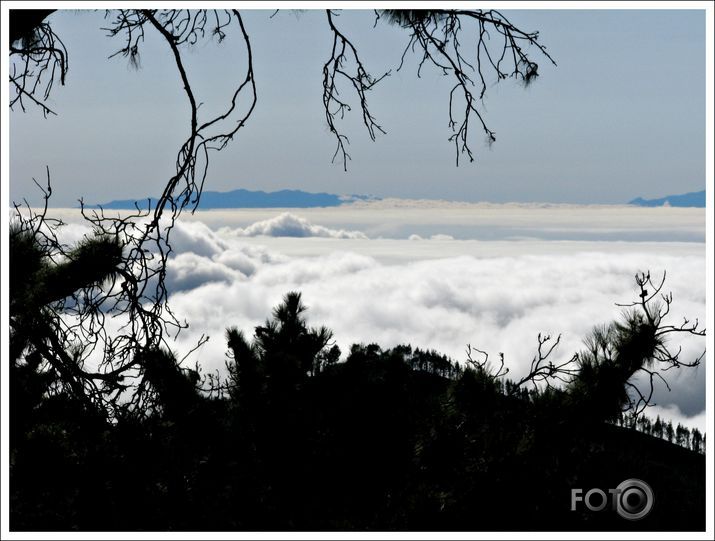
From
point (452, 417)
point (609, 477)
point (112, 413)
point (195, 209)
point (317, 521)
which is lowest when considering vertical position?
point (317, 521)

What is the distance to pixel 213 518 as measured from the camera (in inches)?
199

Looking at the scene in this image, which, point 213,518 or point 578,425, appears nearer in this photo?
point 578,425

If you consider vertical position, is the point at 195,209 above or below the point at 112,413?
above

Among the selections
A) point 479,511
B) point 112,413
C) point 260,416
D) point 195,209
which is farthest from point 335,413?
point 195,209

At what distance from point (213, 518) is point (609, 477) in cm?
270

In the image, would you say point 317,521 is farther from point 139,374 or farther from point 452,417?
point 139,374

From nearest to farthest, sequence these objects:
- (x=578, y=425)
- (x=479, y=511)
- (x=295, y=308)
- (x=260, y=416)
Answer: (x=578, y=425)
(x=479, y=511)
(x=260, y=416)
(x=295, y=308)

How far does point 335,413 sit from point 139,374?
2.75 metres

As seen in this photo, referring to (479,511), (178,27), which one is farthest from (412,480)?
(178,27)

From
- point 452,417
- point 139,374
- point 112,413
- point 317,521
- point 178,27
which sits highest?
point 178,27

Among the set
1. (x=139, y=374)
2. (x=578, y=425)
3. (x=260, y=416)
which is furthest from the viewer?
(x=260, y=416)

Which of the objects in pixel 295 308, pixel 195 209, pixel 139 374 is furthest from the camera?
pixel 295 308

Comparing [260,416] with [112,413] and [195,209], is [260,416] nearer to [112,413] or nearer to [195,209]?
[112,413]

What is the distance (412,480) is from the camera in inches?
207
